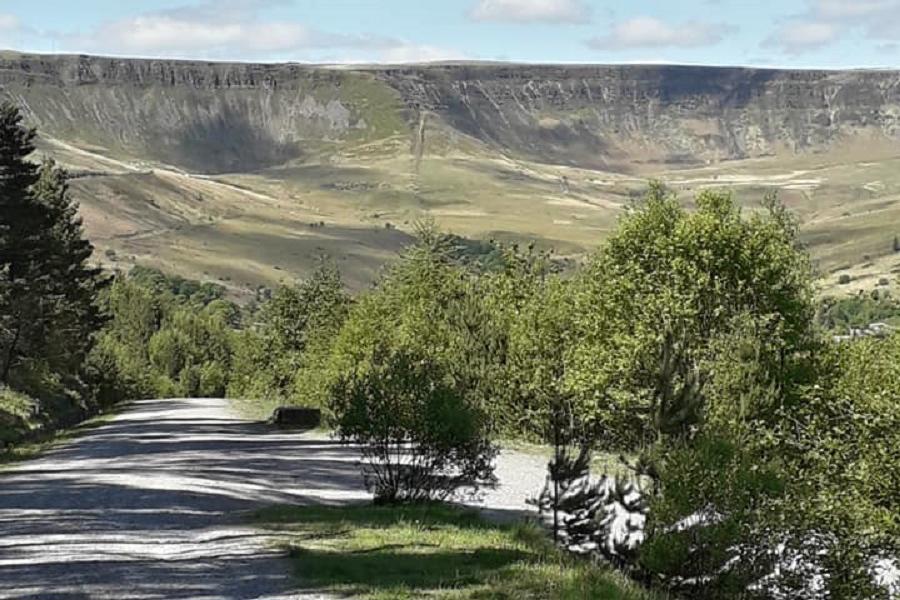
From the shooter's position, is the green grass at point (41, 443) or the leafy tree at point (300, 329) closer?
the green grass at point (41, 443)

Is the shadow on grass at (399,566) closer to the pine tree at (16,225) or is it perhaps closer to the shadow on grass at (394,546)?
the shadow on grass at (394,546)

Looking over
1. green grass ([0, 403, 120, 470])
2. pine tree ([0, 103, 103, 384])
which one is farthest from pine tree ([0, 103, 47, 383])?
green grass ([0, 403, 120, 470])

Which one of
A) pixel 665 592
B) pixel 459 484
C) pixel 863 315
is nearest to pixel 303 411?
pixel 459 484

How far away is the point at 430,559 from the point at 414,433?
6183 mm

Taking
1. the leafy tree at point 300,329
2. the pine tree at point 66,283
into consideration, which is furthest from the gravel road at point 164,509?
the leafy tree at point 300,329

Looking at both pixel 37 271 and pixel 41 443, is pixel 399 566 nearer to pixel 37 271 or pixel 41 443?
pixel 41 443

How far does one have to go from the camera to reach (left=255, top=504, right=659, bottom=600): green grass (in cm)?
1359

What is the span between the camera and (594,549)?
19.6 meters

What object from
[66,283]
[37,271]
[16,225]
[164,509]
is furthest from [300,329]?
[164,509]

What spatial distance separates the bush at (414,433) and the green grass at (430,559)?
4.05ft

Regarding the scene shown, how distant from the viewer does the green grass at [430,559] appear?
1359 cm

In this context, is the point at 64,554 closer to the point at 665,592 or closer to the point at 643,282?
the point at 665,592

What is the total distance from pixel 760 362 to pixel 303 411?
90.0ft

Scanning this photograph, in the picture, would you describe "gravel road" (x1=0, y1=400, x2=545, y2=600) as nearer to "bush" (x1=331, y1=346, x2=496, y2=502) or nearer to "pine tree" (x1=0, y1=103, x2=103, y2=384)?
"bush" (x1=331, y1=346, x2=496, y2=502)
